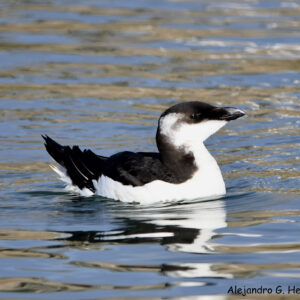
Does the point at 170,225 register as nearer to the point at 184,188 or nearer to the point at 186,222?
the point at 186,222

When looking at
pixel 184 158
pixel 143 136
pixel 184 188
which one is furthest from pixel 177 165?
pixel 143 136

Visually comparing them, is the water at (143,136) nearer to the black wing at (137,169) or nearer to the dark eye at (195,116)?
the black wing at (137,169)

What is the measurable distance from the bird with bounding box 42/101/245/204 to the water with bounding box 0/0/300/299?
144 mm

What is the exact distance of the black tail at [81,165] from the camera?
10.2 meters

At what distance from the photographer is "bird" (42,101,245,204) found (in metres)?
9.48

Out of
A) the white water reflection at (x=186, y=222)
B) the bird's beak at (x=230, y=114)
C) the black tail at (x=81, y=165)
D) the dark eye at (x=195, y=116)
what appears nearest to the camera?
the white water reflection at (x=186, y=222)

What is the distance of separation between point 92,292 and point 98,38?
12450 millimetres

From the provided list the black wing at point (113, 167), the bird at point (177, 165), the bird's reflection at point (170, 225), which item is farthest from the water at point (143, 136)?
the black wing at point (113, 167)

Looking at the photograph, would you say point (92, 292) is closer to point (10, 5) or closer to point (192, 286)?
point (192, 286)

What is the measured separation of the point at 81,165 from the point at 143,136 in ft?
8.94

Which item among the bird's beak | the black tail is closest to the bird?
the bird's beak

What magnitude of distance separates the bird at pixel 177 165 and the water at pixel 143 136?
0.47ft

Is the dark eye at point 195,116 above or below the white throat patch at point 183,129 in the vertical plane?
above

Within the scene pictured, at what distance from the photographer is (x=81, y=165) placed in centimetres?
1039
